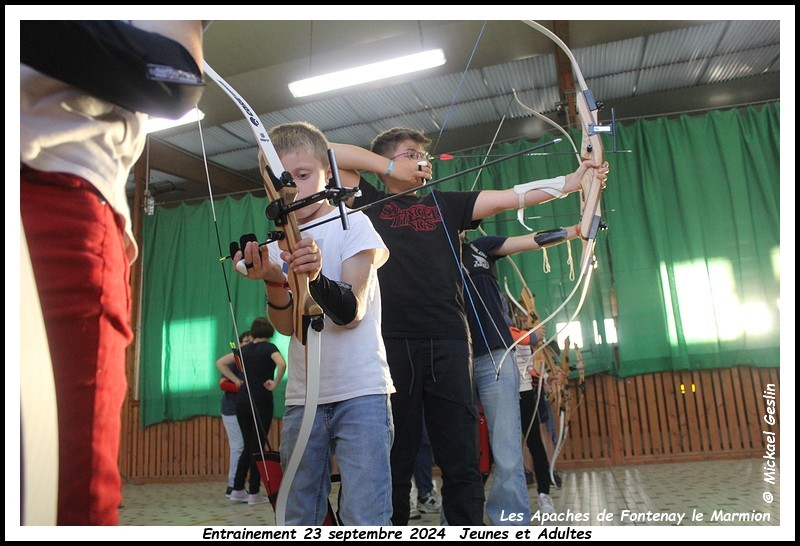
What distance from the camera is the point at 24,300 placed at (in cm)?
78

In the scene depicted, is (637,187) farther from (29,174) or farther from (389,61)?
(29,174)

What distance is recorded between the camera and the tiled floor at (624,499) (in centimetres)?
133

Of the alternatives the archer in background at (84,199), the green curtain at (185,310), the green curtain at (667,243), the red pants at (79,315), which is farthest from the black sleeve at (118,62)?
the green curtain at (667,243)

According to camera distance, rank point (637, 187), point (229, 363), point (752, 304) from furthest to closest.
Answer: point (637, 187), point (752, 304), point (229, 363)

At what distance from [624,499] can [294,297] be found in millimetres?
1799

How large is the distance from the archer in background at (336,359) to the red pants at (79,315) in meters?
0.28

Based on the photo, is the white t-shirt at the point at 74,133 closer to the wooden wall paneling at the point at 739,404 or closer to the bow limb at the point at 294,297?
the bow limb at the point at 294,297

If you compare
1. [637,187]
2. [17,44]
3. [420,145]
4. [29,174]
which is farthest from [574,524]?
[637,187]

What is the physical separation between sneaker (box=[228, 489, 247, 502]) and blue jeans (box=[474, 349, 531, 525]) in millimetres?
1301

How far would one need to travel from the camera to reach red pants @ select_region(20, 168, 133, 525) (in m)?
0.73

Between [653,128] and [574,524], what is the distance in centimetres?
329

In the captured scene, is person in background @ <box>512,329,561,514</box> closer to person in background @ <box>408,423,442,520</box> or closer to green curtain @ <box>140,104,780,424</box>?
person in background @ <box>408,423,442,520</box>

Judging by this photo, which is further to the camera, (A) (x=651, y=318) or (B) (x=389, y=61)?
(A) (x=651, y=318)

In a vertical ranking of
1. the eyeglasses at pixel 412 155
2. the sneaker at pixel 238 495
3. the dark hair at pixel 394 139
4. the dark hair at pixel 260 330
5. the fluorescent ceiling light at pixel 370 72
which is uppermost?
the fluorescent ceiling light at pixel 370 72
